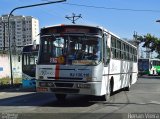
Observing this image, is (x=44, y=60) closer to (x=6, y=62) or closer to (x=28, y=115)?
(x=28, y=115)

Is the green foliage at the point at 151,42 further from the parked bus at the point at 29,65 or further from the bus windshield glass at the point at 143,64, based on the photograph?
the parked bus at the point at 29,65

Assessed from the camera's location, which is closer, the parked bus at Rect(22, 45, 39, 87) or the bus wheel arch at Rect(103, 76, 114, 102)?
the bus wheel arch at Rect(103, 76, 114, 102)

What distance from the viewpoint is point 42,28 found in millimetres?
16438

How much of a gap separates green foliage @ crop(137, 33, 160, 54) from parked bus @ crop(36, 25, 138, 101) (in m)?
65.4

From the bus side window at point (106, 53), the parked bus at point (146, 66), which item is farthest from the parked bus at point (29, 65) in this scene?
the parked bus at point (146, 66)

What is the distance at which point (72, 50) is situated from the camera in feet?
51.5

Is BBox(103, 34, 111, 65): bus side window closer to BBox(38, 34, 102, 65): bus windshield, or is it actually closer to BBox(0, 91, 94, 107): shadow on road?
BBox(38, 34, 102, 65): bus windshield

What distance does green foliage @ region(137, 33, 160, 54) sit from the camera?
8062 centimetres

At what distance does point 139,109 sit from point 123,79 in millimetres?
7863

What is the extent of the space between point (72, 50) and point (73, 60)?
16.2 inches

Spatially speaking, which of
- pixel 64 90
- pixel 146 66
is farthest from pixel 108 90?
pixel 146 66

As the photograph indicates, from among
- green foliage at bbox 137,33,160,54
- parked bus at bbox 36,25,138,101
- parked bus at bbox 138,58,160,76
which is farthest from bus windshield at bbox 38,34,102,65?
green foliage at bbox 137,33,160,54

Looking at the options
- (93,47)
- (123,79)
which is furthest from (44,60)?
(123,79)

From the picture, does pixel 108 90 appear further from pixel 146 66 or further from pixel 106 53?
pixel 146 66
